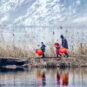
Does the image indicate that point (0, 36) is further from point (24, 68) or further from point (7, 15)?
point (7, 15)

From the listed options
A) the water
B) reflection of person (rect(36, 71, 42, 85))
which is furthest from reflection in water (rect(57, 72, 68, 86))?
reflection of person (rect(36, 71, 42, 85))

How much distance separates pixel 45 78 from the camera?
104 feet

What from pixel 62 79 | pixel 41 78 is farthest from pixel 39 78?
pixel 62 79

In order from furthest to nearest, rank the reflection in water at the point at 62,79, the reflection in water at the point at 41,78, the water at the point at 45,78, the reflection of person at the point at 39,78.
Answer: the reflection of person at the point at 39,78
the reflection in water at the point at 62,79
the reflection in water at the point at 41,78
the water at the point at 45,78

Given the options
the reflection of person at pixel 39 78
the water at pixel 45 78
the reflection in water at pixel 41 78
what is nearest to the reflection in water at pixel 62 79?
the water at pixel 45 78

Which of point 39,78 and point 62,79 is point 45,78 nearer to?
point 39,78

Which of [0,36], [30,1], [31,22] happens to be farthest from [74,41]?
[30,1]

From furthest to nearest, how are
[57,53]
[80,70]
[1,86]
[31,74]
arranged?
[57,53] < [80,70] < [31,74] < [1,86]

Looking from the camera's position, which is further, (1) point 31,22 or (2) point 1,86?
(1) point 31,22

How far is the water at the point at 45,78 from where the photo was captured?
94.2 ft

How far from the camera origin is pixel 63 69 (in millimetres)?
37656

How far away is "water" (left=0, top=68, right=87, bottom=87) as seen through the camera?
28.7 meters

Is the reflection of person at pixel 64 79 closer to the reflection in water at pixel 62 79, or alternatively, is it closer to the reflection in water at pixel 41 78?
the reflection in water at pixel 62 79

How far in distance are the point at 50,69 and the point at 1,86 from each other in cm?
1003
